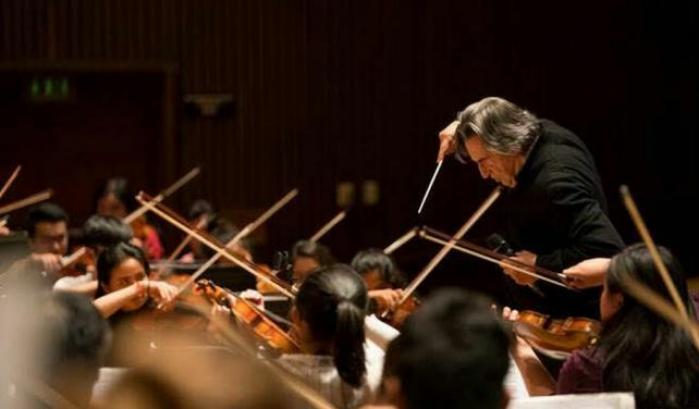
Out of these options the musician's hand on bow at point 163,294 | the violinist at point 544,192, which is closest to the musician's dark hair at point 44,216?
the musician's hand on bow at point 163,294

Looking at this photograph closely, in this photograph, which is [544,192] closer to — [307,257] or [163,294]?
[163,294]

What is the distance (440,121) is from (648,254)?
583 cm

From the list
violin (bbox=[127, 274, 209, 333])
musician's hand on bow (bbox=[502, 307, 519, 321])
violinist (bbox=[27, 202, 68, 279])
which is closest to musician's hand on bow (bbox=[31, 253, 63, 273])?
violinist (bbox=[27, 202, 68, 279])

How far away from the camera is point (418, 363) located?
1.93 m

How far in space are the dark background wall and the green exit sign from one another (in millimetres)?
67

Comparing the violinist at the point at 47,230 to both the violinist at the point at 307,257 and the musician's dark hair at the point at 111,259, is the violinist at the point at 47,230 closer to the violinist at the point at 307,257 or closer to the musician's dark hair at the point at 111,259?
the violinist at the point at 307,257

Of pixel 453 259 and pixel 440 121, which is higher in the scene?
pixel 440 121

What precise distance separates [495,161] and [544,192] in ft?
0.78

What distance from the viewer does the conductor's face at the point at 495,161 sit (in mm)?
4250

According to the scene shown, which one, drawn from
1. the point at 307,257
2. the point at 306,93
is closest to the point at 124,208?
the point at 306,93

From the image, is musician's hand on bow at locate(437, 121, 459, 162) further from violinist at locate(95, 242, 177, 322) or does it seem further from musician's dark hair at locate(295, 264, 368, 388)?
musician's dark hair at locate(295, 264, 368, 388)

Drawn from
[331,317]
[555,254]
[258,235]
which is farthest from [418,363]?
[258,235]

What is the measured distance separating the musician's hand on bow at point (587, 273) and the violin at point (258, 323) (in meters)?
0.83

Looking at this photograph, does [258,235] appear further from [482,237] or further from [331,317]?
[331,317]
